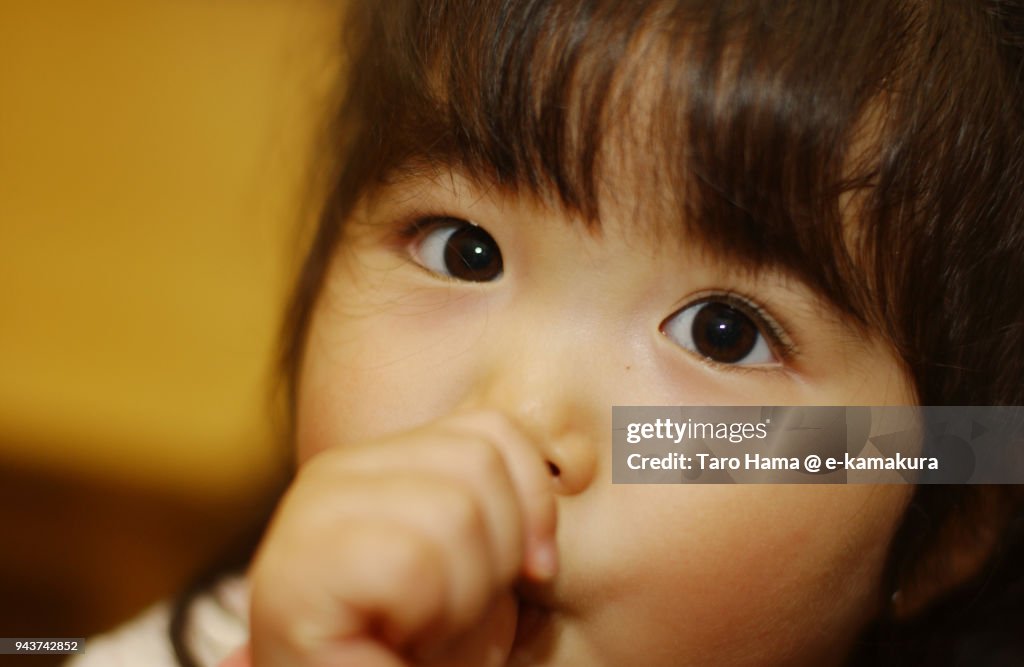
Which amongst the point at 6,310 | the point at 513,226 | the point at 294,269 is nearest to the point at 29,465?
the point at 6,310

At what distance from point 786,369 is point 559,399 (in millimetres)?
127

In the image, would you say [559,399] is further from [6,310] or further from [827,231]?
[6,310]

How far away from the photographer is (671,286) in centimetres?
49

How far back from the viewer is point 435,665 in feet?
1.38

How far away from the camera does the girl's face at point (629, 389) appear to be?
47 centimetres

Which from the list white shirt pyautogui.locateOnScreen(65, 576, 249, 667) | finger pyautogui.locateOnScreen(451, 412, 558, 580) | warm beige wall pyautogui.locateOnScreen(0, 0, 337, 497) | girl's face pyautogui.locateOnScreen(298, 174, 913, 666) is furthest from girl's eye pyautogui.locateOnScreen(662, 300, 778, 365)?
warm beige wall pyautogui.locateOnScreen(0, 0, 337, 497)

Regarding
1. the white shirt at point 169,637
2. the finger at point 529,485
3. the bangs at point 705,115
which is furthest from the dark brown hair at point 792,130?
the white shirt at point 169,637

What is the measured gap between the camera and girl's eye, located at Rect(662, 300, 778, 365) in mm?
505

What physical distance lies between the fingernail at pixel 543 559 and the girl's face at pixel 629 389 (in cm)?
2

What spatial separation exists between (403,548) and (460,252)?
209 millimetres

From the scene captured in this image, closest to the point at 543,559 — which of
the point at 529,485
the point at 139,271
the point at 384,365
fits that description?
the point at 529,485

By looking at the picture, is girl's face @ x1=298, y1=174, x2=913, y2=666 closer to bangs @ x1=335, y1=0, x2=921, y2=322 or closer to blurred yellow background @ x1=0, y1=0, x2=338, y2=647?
bangs @ x1=335, y1=0, x2=921, y2=322

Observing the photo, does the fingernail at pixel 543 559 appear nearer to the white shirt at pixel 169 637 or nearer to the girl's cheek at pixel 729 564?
the girl's cheek at pixel 729 564

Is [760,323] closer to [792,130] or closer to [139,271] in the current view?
[792,130]
